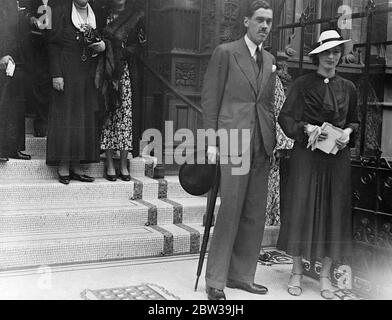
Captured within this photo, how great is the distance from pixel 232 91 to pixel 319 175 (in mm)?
757

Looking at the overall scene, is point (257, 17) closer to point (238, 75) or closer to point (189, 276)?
point (238, 75)

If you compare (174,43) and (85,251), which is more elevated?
(174,43)

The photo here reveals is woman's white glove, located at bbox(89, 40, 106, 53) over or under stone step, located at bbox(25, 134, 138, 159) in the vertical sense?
over

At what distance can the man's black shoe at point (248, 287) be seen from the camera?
138 inches

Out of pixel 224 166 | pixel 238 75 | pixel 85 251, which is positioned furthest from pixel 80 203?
pixel 238 75

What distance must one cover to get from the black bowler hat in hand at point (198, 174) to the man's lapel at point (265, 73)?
0.51 meters

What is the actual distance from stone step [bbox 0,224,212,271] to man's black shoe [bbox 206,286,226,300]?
0.90 meters

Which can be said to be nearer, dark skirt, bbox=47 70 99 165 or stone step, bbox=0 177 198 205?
stone step, bbox=0 177 198 205

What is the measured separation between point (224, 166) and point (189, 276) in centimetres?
90

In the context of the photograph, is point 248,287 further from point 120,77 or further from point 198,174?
point 120,77

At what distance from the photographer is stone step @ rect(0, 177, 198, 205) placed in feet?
13.5

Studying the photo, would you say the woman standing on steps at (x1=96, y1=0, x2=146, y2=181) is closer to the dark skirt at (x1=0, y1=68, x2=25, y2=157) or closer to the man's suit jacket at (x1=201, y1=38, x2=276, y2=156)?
the dark skirt at (x1=0, y1=68, x2=25, y2=157)

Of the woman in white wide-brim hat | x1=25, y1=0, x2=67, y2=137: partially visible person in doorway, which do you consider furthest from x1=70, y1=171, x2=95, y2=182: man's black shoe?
the woman in white wide-brim hat

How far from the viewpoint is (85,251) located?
3.90 m
